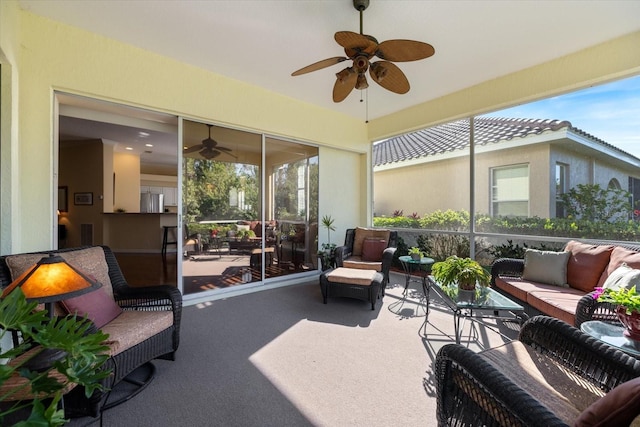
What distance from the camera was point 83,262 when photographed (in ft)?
7.24

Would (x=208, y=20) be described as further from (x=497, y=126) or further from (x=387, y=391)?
(x=497, y=126)

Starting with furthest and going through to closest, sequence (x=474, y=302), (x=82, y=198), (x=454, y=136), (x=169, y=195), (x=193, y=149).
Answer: (x=169, y=195) → (x=82, y=198) → (x=454, y=136) → (x=193, y=149) → (x=474, y=302)

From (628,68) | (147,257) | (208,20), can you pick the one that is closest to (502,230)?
(628,68)

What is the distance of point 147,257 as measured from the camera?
23.2 feet

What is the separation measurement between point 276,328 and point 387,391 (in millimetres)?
1352

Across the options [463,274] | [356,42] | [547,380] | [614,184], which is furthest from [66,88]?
[614,184]

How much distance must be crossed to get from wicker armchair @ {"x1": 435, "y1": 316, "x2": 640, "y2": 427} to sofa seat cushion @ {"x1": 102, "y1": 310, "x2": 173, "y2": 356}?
189 centimetres

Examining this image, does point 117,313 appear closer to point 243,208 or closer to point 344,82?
point 243,208

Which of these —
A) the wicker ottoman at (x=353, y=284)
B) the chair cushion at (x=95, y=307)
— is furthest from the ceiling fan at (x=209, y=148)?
the wicker ottoman at (x=353, y=284)

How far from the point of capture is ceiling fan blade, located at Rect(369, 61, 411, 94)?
2.58 metres

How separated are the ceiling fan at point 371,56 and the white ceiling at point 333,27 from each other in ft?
1.56

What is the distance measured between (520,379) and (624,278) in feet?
5.37

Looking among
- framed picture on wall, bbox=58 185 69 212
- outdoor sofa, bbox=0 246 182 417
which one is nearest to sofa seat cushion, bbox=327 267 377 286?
outdoor sofa, bbox=0 246 182 417

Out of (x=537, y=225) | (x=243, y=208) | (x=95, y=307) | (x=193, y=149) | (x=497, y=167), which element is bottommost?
(x=95, y=307)
